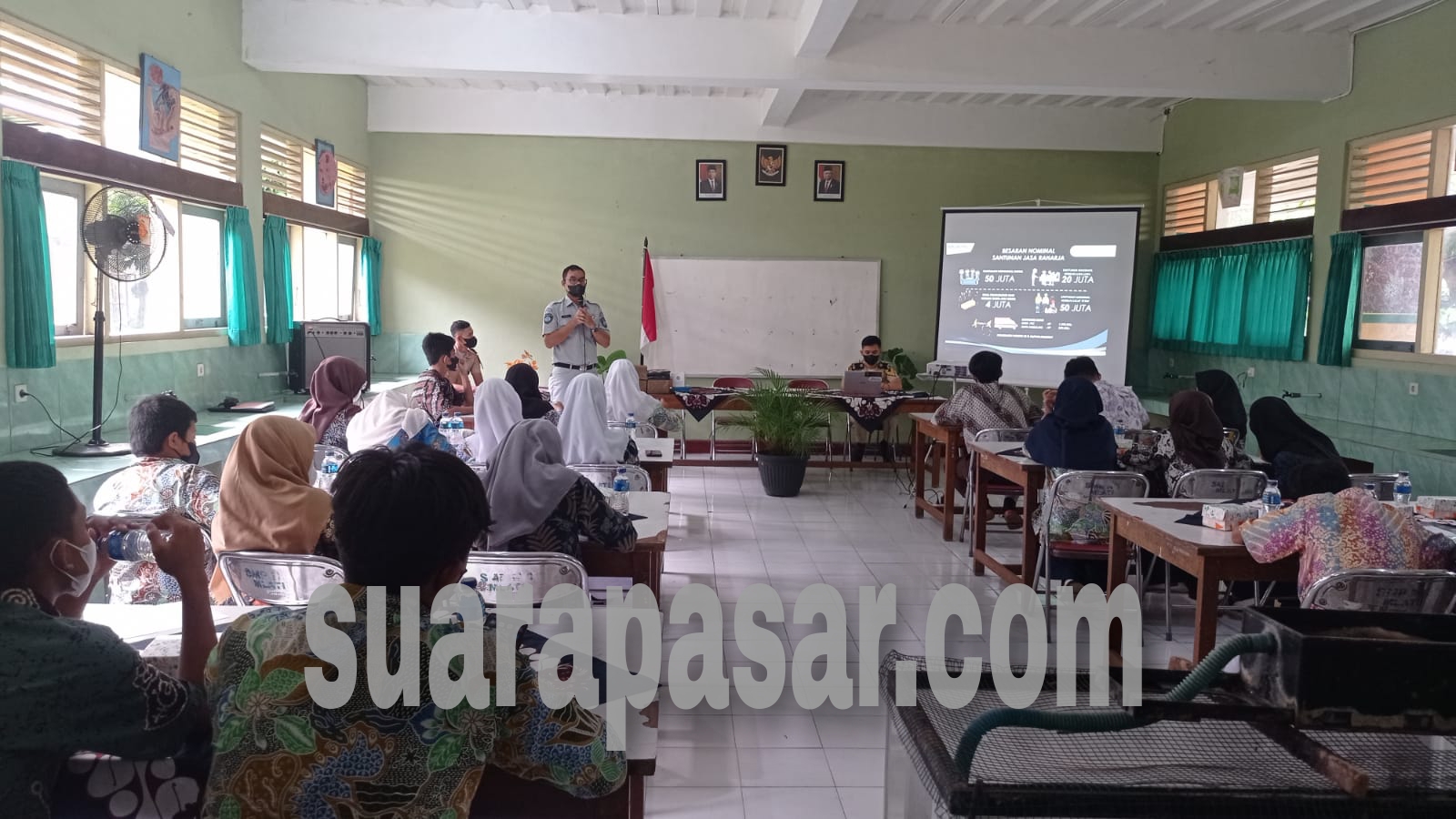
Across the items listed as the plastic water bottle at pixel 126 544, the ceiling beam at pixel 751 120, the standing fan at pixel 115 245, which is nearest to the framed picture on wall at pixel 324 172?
the ceiling beam at pixel 751 120

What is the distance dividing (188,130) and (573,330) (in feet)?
8.56

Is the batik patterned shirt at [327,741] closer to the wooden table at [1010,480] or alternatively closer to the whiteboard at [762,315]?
the wooden table at [1010,480]

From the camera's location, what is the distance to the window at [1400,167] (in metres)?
6.17

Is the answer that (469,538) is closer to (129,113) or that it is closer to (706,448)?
(129,113)

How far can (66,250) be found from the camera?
4.88 metres

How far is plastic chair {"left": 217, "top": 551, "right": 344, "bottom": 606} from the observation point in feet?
8.25

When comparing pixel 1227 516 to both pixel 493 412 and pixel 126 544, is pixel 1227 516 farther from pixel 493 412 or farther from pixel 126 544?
pixel 126 544

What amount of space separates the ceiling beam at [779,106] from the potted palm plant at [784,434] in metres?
2.40

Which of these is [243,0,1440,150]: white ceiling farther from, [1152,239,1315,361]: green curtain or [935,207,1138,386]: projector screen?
[935,207,1138,386]: projector screen

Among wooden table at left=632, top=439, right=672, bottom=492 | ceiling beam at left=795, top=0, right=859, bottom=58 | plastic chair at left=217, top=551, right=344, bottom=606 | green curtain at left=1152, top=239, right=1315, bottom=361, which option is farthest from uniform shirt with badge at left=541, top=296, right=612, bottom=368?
green curtain at left=1152, top=239, right=1315, bottom=361

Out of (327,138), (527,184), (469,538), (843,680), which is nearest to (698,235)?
(527,184)

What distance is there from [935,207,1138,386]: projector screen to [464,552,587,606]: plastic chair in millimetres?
7174

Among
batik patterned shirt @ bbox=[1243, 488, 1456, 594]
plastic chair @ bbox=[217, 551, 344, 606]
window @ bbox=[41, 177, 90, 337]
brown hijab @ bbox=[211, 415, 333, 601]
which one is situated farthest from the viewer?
window @ bbox=[41, 177, 90, 337]

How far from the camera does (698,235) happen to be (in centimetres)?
957
